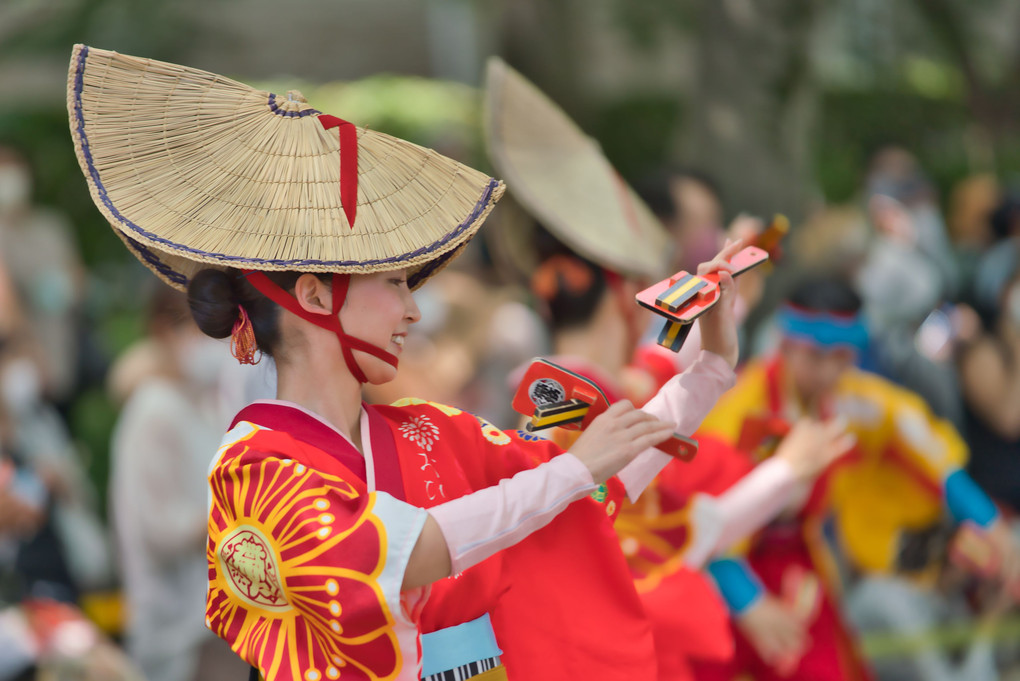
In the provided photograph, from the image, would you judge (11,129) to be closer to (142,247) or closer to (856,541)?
(856,541)

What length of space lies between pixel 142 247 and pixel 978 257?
626cm

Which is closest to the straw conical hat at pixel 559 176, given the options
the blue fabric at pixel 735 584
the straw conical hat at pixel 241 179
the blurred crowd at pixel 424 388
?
the blurred crowd at pixel 424 388

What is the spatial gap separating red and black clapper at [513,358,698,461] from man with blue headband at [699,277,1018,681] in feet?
5.13

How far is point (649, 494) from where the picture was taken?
10.8 feet

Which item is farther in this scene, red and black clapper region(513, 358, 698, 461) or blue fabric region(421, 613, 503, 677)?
red and black clapper region(513, 358, 698, 461)

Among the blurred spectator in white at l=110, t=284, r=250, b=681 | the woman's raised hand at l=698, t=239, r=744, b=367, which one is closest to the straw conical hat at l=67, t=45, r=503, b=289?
the woman's raised hand at l=698, t=239, r=744, b=367

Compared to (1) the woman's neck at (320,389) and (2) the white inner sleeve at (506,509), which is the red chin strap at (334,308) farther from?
(2) the white inner sleeve at (506,509)

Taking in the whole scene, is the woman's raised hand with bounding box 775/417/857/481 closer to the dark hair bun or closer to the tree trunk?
the dark hair bun

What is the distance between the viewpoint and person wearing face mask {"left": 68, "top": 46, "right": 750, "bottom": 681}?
175 centimetres

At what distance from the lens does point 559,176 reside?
127 inches

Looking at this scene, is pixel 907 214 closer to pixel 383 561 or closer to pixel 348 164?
pixel 348 164

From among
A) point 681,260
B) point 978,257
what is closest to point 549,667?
point 681,260

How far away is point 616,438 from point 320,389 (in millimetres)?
508

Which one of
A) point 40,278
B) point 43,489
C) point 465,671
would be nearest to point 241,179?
point 465,671
